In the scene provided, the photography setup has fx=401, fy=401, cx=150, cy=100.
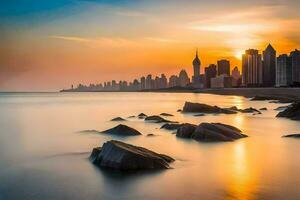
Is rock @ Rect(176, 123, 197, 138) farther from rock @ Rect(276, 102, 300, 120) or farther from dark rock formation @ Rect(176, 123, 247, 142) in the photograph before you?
rock @ Rect(276, 102, 300, 120)

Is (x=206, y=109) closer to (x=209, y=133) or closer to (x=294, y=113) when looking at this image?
(x=294, y=113)

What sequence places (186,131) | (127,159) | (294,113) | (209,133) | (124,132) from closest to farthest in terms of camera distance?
(127,159) → (209,133) → (186,131) → (124,132) → (294,113)

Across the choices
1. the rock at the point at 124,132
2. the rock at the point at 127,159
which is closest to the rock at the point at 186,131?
the rock at the point at 124,132

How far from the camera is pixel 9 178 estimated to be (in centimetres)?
1655

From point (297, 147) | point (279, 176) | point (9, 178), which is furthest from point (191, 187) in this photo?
point (297, 147)

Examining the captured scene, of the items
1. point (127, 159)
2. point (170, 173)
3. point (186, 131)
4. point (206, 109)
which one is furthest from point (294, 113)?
point (127, 159)

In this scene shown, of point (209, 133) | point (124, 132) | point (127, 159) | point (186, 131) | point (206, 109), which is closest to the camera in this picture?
point (127, 159)

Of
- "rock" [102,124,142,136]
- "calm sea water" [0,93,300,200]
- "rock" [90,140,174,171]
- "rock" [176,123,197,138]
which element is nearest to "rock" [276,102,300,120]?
"calm sea water" [0,93,300,200]

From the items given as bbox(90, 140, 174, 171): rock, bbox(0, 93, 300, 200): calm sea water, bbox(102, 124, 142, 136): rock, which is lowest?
bbox(0, 93, 300, 200): calm sea water

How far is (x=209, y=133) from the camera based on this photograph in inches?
1006

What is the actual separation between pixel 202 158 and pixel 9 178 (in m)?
9.53

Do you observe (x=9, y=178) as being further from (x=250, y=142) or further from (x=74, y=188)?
(x=250, y=142)

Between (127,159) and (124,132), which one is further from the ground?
(127,159)

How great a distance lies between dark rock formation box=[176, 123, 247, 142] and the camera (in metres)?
25.3
